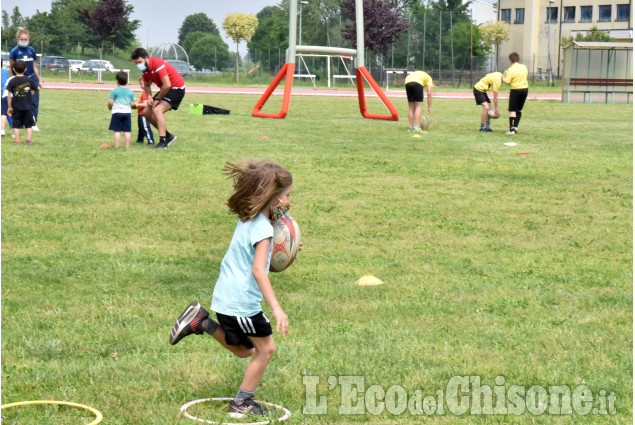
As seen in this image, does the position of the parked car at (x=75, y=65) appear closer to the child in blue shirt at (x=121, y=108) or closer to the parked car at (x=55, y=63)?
the parked car at (x=55, y=63)

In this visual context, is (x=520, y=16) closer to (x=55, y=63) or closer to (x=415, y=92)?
(x=55, y=63)

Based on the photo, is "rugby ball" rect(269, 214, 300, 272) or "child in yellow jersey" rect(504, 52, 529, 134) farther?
"child in yellow jersey" rect(504, 52, 529, 134)

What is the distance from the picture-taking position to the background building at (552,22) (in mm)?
81000

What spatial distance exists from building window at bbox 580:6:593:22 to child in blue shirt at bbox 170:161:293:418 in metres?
83.4

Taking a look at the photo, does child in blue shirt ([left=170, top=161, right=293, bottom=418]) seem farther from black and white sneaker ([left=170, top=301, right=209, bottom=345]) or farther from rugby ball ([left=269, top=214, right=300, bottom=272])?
rugby ball ([left=269, top=214, right=300, bottom=272])

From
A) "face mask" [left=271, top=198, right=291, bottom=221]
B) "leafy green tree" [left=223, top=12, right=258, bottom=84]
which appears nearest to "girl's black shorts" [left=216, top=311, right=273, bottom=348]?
"face mask" [left=271, top=198, right=291, bottom=221]

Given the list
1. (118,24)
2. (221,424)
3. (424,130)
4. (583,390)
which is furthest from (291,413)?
(118,24)

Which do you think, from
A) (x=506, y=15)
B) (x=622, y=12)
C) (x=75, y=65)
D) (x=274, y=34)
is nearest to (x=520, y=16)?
(x=506, y=15)

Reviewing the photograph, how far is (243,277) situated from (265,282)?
153mm

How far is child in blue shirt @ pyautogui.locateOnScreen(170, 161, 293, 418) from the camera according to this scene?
442 centimetres

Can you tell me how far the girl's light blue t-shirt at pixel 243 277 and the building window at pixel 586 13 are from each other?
83499 mm

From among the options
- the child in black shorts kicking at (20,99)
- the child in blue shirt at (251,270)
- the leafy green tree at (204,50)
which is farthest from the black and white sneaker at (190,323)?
the leafy green tree at (204,50)

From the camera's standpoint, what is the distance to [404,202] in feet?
36.5

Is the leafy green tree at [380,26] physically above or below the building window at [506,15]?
below
